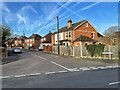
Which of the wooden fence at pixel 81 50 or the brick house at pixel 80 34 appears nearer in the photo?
the wooden fence at pixel 81 50

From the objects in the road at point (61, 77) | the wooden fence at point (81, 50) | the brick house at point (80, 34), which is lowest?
the road at point (61, 77)

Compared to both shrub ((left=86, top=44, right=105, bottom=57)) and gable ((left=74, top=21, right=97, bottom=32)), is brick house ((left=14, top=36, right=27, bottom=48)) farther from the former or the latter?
shrub ((left=86, top=44, right=105, bottom=57))

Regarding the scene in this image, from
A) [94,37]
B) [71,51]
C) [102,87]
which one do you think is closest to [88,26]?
[94,37]

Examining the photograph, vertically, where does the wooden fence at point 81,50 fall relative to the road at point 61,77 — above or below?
above

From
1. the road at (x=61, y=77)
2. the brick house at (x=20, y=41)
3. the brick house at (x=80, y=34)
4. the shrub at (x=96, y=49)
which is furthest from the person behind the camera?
the brick house at (x=20, y=41)

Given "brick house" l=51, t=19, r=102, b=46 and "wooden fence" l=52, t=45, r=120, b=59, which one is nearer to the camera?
"wooden fence" l=52, t=45, r=120, b=59

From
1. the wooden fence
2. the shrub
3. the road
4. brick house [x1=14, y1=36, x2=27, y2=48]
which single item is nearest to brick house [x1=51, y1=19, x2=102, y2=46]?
the wooden fence

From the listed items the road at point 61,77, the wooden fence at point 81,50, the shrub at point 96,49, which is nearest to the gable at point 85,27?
the wooden fence at point 81,50

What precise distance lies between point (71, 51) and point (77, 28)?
16481mm

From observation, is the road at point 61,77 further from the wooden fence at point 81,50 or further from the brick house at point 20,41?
the brick house at point 20,41

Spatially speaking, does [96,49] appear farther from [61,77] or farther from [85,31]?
[85,31]

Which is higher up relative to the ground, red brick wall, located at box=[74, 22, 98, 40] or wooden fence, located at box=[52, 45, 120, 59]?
red brick wall, located at box=[74, 22, 98, 40]

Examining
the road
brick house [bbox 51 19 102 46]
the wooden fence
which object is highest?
brick house [bbox 51 19 102 46]

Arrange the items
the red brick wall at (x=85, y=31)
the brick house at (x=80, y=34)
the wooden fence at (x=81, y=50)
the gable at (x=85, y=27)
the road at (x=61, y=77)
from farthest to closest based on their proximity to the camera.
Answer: the gable at (x=85, y=27), the red brick wall at (x=85, y=31), the brick house at (x=80, y=34), the wooden fence at (x=81, y=50), the road at (x=61, y=77)
